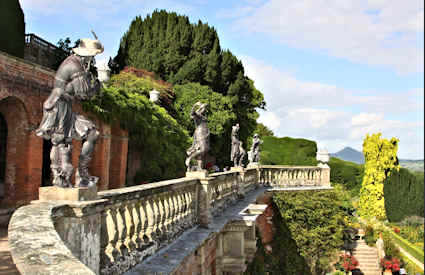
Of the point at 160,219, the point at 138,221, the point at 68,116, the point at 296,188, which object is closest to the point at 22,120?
the point at 160,219

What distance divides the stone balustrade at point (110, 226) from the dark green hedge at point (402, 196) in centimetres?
2195

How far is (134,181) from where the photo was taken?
1661cm

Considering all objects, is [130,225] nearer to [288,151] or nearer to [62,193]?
[62,193]

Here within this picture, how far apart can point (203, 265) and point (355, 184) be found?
24665 millimetres

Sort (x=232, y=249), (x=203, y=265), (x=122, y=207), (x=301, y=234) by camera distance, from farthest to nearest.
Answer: (x=301, y=234), (x=232, y=249), (x=203, y=265), (x=122, y=207)

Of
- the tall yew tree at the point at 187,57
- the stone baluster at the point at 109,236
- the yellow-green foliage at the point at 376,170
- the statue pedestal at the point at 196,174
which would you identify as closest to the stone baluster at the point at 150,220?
the stone baluster at the point at 109,236

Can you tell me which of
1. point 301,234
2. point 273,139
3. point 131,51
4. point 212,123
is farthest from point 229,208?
point 131,51

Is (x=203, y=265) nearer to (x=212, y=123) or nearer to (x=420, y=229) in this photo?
(x=212, y=123)

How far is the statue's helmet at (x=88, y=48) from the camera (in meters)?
3.77

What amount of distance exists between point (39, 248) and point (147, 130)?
47.1 ft

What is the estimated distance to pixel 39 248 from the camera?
2.06 metres

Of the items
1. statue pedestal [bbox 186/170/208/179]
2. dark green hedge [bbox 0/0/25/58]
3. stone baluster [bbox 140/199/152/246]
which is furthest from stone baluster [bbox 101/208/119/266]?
dark green hedge [bbox 0/0/25/58]

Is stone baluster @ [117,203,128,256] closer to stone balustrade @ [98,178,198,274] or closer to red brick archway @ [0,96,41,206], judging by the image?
stone balustrade @ [98,178,198,274]

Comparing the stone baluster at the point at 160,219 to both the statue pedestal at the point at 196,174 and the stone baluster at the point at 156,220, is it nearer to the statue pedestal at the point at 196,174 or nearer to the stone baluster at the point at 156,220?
the stone baluster at the point at 156,220
